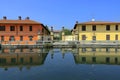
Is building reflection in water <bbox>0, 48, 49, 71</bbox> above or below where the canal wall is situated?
below

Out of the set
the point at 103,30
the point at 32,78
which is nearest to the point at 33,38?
the point at 103,30

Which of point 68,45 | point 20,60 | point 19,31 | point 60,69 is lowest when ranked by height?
point 60,69

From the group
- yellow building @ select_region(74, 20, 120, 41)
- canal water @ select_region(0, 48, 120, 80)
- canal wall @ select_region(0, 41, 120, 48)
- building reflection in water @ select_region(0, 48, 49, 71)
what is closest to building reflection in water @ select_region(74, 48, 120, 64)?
canal water @ select_region(0, 48, 120, 80)

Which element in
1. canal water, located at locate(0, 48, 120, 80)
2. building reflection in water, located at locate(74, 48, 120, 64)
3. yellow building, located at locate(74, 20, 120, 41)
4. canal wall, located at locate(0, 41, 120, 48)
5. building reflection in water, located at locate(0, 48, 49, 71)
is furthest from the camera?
yellow building, located at locate(74, 20, 120, 41)

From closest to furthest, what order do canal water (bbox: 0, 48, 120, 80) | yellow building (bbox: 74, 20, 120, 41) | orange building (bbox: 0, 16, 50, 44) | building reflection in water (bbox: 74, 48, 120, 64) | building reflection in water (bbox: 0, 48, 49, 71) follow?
canal water (bbox: 0, 48, 120, 80), building reflection in water (bbox: 0, 48, 49, 71), building reflection in water (bbox: 74, 48, 120, 64), orange building (bbox: 0, 16, 50, 44), yellow building (bbox: 74, 20, 120, 41)

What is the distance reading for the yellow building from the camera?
50656 mm

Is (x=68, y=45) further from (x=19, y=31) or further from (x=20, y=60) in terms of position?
(x=20, y=60)

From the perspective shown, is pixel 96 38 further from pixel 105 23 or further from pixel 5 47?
pixel 5 47

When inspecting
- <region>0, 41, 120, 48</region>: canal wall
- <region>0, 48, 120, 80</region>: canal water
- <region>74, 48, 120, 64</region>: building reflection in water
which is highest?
<region>0, 41, 120, 48</region>: canal wall

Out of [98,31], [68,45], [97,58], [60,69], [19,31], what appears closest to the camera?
[60,69]

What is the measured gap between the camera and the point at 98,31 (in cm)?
5109

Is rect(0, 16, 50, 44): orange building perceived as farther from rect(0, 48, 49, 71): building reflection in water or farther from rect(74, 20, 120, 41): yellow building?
rect(0, 48, 49, 71): building reflection in water

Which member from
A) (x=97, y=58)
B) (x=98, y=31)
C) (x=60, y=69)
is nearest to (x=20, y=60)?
(x=60, y=69)

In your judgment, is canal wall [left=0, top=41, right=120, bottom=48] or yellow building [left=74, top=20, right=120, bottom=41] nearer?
canal wall [left=0, top=41, right=120, bottom=48]
